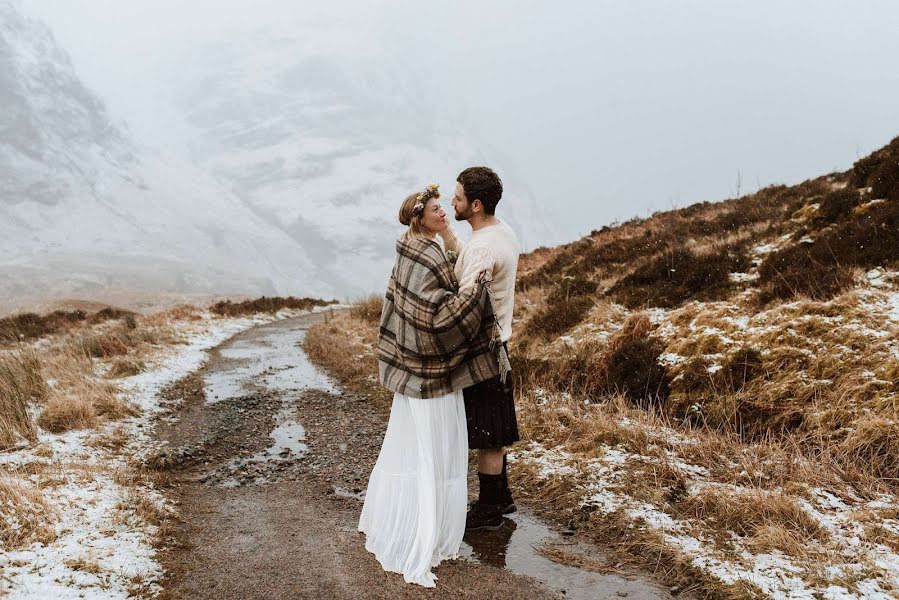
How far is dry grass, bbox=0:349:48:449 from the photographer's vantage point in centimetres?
590

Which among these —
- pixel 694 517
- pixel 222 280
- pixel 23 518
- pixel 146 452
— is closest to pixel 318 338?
pixel 146 452

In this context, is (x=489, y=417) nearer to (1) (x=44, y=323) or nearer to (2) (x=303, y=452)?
(2) (x=303, y=452)

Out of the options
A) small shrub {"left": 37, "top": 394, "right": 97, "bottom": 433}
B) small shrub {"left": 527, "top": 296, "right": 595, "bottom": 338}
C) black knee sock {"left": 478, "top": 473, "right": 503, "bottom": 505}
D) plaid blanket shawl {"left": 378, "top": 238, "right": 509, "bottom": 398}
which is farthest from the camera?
small shrub {"left": 527, "top": 296, "right": 595, "bottom": 338}

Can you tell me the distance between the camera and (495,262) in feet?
13.1

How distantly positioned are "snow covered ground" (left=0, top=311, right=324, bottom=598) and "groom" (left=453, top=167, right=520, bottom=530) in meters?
2.37

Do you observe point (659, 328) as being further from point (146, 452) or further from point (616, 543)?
point (146, 452)

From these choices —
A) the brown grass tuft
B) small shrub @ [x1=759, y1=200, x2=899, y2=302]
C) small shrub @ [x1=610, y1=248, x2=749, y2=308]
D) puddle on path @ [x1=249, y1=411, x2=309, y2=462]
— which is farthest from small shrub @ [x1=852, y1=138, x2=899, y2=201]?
puddle on path @ [x1=249, y1=411, x2=309, y2=462]

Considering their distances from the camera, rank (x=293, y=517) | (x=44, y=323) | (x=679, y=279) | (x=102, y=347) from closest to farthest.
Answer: (x=293, y=517) < (x=679, y=279) < (x=102, y=347) < (x=44, y=323)

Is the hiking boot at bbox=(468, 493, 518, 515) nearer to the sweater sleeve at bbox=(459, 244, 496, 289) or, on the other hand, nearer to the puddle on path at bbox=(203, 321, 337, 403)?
the sweater sleeve at bbox=(459, 244, 496, 289)

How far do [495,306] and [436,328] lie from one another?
1.76 ft

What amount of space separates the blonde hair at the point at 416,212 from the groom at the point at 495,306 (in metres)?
0.20

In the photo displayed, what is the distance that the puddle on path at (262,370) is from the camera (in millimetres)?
9844

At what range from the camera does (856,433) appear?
186 inches

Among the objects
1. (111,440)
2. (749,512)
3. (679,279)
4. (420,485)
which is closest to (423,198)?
(420,485)
